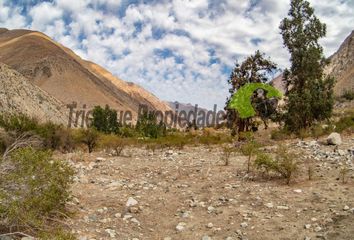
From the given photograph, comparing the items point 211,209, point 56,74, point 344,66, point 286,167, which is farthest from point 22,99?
point 56,74

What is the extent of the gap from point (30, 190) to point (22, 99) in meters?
59.3

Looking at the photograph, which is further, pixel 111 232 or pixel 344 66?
pixel 344 66

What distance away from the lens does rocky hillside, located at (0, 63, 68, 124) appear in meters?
56.8

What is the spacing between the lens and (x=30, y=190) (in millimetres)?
6934

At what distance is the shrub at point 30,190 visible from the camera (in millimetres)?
6465

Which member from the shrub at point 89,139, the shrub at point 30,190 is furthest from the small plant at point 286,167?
the shrub at point 89,139

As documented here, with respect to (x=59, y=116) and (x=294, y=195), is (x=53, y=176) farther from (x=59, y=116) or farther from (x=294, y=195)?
(x=59, y=116)

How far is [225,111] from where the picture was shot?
2603 centimetres

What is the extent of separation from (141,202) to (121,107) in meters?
154

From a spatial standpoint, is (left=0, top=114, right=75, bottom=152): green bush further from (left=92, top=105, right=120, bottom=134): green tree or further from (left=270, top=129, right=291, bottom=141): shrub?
(left=92, top=105, right=120, bottom=134): green tree

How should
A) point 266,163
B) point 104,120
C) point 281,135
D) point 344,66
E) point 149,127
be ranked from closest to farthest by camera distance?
point 266,163
point 281,135
point 149,127
point 104,120
point 344,66

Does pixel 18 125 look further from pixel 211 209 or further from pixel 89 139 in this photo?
pixel 211 209

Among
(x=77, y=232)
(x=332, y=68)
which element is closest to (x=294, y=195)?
(x=77, y=232)

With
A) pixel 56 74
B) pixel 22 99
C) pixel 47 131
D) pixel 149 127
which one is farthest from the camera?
pixel 56 74
